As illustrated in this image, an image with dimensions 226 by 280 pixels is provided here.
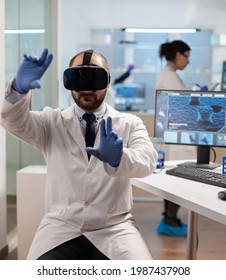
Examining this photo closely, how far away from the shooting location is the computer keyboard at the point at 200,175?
198cm

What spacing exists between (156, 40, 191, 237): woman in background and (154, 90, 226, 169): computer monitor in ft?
3.55

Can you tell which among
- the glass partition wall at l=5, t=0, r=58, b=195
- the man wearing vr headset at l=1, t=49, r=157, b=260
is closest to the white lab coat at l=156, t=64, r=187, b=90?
→ the glass partition wall at l=5, t=0, r=58, b=195

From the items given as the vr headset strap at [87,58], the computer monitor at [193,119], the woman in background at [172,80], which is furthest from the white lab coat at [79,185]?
the woman in background at [172,80]

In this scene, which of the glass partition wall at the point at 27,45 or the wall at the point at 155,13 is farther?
the wall at the point at 155,13

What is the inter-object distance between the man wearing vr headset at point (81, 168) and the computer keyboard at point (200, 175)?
352 mm

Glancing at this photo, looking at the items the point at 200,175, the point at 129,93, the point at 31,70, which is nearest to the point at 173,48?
the point at 200,175

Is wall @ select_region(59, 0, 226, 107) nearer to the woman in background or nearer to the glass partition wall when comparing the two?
the glass partition wall

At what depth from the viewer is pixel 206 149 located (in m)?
2.48

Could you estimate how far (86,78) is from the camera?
1.68m

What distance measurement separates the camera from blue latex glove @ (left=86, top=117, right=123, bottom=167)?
1.49 metres

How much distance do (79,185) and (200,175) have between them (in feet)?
2.08

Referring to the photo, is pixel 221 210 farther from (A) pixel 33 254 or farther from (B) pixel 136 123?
(A) pixel 33 254

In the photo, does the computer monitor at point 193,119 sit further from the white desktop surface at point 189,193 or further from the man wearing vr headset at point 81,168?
the man wearing vr headset at point 81,168

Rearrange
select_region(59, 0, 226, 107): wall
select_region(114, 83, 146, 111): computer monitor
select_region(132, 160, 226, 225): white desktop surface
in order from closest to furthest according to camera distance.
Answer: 1. select_region(132, 160, 226, 225): white desktop surface
2. select_region(59, 0, 226, 107): wall
3. select_region(114, 83, 146, 111): computer monitor
